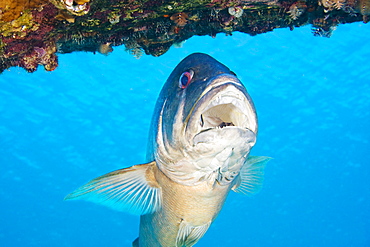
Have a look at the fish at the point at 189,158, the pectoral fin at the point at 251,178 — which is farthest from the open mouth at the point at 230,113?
the pectoral fin at the point at 251,178

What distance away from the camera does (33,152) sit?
2420 cm

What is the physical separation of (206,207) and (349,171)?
36.3 metres

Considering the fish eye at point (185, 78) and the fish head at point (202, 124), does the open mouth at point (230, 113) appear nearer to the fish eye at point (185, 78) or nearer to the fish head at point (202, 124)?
the fish head at point (202, 124)

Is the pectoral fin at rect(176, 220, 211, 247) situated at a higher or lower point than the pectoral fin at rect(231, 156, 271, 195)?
lower

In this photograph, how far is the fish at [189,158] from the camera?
7.50 feet

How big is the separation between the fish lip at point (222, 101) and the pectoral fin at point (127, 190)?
3.73ft

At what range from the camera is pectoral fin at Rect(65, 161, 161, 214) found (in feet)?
9.71

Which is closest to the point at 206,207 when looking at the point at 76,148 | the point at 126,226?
the point at 76,148

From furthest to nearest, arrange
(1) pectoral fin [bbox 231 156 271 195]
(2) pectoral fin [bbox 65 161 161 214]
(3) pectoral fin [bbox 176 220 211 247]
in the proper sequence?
(1) pectoral fin [bbox 231 156 271 195] → (3) pectoral fin [bbox 176 220 211 247] → (2) pectoral fin [bbox 65 161 161 214]

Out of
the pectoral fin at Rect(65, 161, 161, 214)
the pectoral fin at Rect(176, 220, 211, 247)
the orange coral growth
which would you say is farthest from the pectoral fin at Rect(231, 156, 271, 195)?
the orange coral growth

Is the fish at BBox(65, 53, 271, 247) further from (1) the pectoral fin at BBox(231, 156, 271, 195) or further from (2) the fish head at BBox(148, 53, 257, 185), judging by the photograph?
(1) the pectoral fin at BBox(231, 156, 271, 195)

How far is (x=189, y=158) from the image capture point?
2.61 m

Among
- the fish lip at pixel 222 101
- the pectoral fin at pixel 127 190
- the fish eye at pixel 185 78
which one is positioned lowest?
the pectoral fin at pixel 127 190

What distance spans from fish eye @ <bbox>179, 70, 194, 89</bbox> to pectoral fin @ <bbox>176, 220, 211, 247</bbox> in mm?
1753
